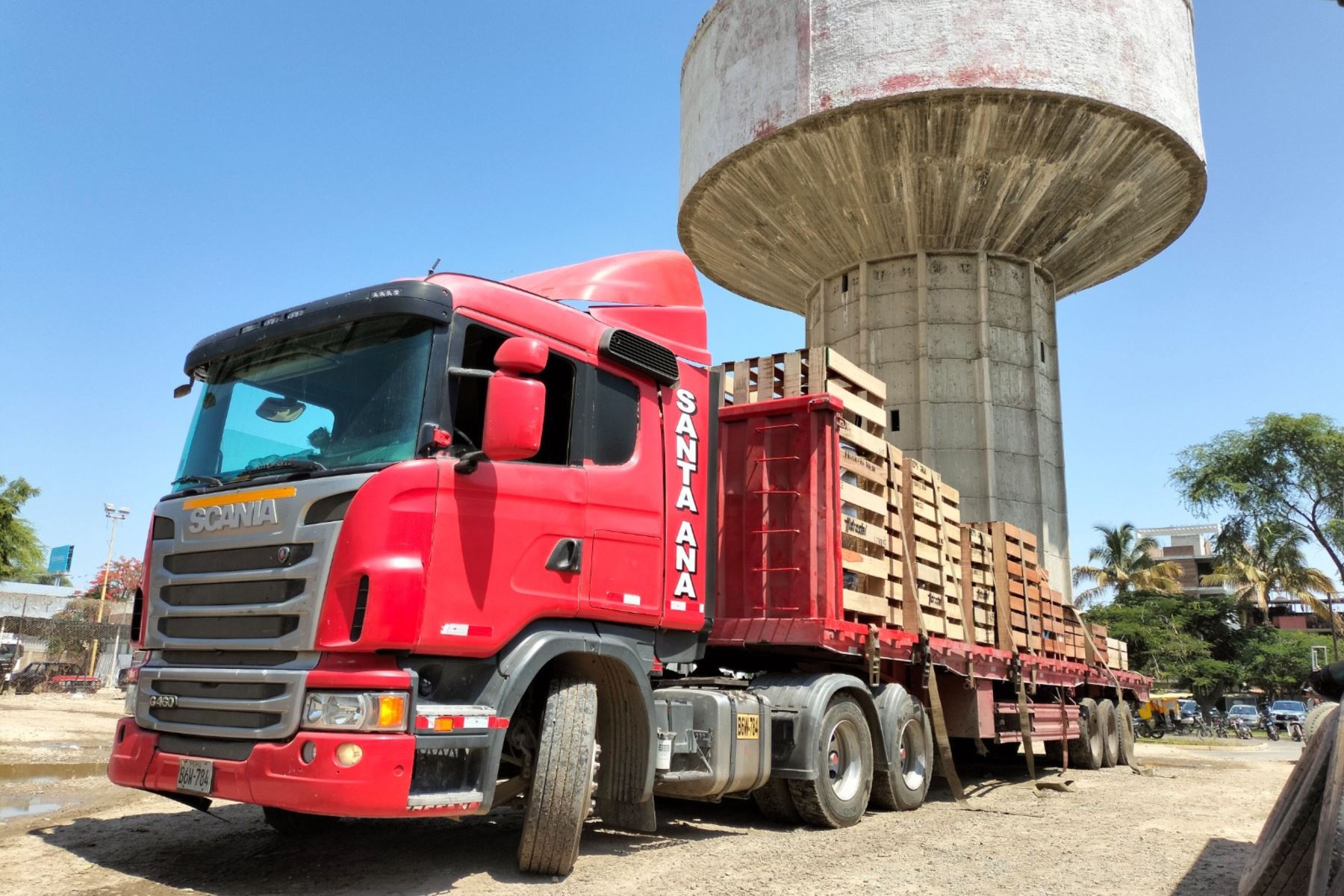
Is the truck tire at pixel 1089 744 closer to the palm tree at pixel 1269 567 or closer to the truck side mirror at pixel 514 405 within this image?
the truck side mirror at pixel 514 405

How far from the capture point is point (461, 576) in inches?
186

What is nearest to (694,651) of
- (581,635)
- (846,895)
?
(581,635)

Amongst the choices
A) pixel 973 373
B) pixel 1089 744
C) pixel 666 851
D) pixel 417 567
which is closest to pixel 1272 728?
pixel 973 373

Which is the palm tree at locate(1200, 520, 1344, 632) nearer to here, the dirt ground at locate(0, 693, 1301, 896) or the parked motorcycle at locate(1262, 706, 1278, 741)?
the parked motorcycle at locate(1262, 706, 1278, 741)

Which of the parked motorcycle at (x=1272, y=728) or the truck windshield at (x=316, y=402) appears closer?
the truck windshield at (x=316, y=402)

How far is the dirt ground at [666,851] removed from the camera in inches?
200

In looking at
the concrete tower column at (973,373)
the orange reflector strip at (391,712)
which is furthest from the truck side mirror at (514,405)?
the concrete tower column at (973,373)

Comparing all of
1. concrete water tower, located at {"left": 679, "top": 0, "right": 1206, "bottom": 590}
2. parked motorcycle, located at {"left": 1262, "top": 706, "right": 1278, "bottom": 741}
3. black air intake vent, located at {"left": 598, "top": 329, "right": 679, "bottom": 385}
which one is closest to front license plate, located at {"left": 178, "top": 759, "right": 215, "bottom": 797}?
black air intake vent, located at {"left": 598, "top": 329, "right": 679, "bottom": 385}

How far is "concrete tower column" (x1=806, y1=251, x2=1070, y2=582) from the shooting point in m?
19.7

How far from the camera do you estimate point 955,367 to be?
20062mm

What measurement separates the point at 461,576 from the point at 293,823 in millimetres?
2825

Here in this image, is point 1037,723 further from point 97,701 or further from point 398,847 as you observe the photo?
point 97,701

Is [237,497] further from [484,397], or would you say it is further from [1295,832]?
[1295,832]

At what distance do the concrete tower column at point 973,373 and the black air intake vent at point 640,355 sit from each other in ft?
45.0
